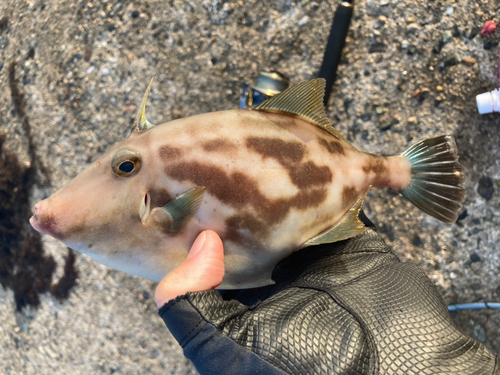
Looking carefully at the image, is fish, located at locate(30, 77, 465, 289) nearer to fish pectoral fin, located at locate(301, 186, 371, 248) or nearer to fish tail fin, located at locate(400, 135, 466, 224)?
fish pectoral fin, located at locate(301, 186, 371, 248)

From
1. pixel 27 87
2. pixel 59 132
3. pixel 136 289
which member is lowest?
pixel 136 289

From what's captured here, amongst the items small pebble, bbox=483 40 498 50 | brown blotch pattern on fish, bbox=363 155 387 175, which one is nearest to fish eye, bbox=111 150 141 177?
brown blotch pattern on fish, bbox=363 155 387 175

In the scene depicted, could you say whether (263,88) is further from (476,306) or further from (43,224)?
(476,306)

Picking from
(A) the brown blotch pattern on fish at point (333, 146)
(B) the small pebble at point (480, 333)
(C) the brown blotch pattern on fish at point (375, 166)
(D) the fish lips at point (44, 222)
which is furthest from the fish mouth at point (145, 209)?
(B) the small pebble at point (480, 333)

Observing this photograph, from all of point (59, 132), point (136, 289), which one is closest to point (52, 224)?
point (136, 289)

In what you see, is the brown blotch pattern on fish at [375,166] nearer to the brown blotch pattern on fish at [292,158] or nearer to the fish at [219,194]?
the fish at [219,194]

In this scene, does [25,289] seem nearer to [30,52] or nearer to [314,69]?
[30,52]

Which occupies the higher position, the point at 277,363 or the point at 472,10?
the point at 472,10
